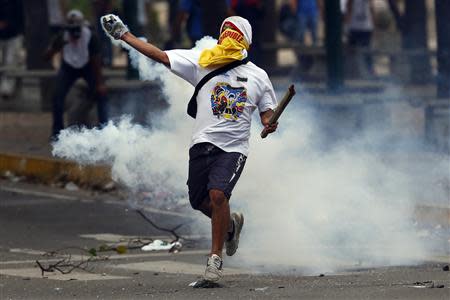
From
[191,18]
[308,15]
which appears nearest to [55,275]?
[191,18]

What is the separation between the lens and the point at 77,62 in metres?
17.5

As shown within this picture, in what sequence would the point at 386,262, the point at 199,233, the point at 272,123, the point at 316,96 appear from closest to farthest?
1. the point at 272,123
2. the point at 386,262
3. the point at 199,233
4. the point at 316,96

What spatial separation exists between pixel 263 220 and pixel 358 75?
13375mm

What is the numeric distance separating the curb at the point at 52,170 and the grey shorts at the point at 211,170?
5.47 m

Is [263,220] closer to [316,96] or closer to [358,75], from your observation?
[316,96]

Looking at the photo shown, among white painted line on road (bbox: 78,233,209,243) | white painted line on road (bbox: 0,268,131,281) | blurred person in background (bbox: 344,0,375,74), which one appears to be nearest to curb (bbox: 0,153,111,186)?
white painted line on road (bbox: 78,233,209,243)

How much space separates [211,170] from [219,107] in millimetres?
389

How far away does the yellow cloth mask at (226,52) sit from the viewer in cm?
951

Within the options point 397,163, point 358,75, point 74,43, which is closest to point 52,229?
point 397,163

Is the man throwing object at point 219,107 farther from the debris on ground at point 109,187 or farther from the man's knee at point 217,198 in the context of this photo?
the debris on ground at point 109,187

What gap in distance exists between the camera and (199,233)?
12352mm

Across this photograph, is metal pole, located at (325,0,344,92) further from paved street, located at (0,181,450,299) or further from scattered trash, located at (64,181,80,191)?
paved street, located at (0,181,450,299)

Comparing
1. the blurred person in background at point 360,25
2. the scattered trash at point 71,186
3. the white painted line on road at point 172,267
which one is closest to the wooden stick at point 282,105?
the white painted line on road at point 172,267

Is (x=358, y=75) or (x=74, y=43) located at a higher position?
(x=74, y=43)
